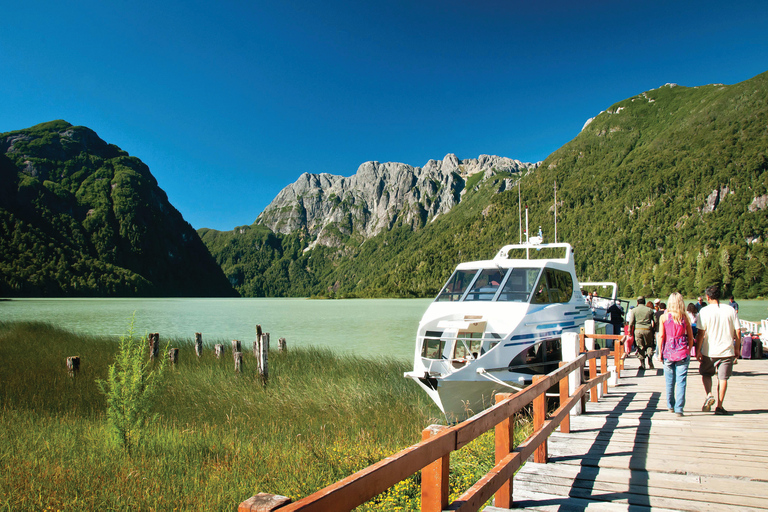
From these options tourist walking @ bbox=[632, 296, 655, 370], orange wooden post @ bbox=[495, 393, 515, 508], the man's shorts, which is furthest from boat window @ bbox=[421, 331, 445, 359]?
orange wooden post @ bbox=[495, 393, 515, 508]

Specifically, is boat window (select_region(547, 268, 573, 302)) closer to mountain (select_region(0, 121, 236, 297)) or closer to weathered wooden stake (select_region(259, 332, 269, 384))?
weathered wooden stake (select_region(259, 332, 269, 384))

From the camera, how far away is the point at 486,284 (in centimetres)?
1148

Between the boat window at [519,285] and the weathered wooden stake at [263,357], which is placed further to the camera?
the weathered wooden stake at [263,357]

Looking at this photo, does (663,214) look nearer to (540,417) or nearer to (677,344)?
(677,344)

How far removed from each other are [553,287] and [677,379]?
14.5ft

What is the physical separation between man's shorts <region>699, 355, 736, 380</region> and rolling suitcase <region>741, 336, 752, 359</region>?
28.8 ft

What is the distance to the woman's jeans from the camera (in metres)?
7.07

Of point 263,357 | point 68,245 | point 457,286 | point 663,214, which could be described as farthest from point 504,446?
point 68,245

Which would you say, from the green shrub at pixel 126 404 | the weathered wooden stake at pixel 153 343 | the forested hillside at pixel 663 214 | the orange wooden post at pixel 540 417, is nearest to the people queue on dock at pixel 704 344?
the orange wooden post at pixel 540 417

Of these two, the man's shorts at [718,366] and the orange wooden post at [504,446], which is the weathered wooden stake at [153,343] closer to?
the orange wooden post at [504,446]

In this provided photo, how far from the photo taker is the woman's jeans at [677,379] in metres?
7.07

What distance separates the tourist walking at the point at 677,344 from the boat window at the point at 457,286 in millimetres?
4929

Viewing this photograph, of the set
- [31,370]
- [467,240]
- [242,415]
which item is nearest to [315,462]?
[242,415]

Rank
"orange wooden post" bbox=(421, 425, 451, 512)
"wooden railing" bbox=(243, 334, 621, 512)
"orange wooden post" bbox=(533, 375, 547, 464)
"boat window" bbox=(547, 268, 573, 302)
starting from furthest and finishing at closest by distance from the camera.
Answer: "boat window" bbox=(547, 268, 573, 302), "orange wooden post" bbox=(533, 375, 547, 464), "orange wooden post" bbox=(421, 425, 451, 512), "wooden railing" bbox=(243, 334, 621, 512)
